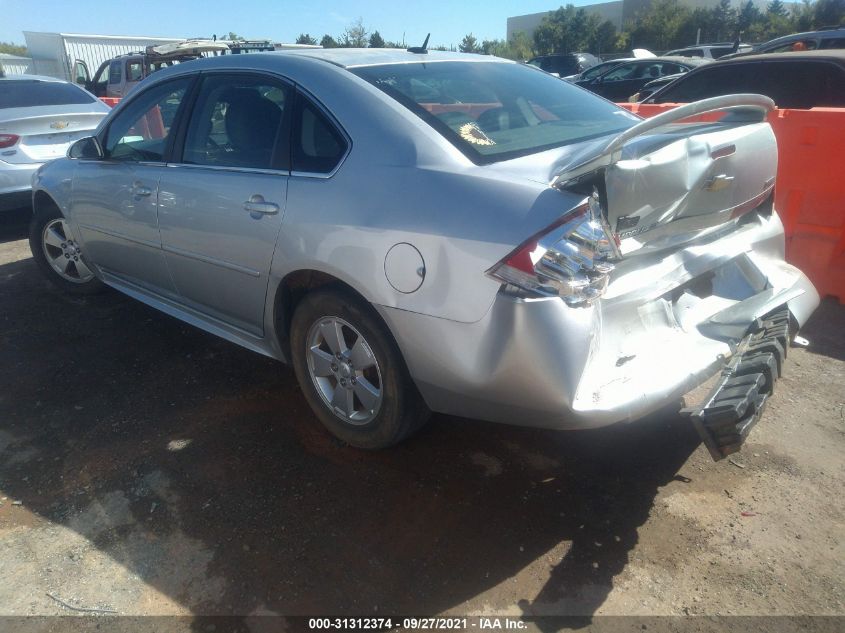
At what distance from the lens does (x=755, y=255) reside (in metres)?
2.87

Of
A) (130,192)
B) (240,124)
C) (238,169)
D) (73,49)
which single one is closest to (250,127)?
(240,124)

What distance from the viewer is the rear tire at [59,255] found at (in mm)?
4770

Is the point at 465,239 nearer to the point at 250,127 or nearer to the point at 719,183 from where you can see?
the point at 719,183

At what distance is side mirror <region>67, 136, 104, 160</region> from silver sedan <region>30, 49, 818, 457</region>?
60 cm

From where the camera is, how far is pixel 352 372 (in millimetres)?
2760

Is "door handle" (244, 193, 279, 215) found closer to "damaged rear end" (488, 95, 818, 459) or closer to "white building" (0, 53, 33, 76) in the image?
"damaged rear end" (488, 95, 818, 459)

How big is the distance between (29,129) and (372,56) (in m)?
5.20

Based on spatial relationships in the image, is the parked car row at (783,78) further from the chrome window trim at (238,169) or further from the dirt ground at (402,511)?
the chrome window trim at (238,169)

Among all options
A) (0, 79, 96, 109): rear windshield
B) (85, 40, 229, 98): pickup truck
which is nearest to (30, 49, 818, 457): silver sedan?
(0, 79, 96, 109): rear windshield

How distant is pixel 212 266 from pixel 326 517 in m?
1.39

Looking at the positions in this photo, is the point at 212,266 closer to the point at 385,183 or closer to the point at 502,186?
the point at 385,183

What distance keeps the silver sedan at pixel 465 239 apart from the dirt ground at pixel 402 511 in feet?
1.19

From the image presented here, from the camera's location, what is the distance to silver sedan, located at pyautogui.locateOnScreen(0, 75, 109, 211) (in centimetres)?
651

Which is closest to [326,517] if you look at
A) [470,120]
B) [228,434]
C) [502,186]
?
[228,434]
